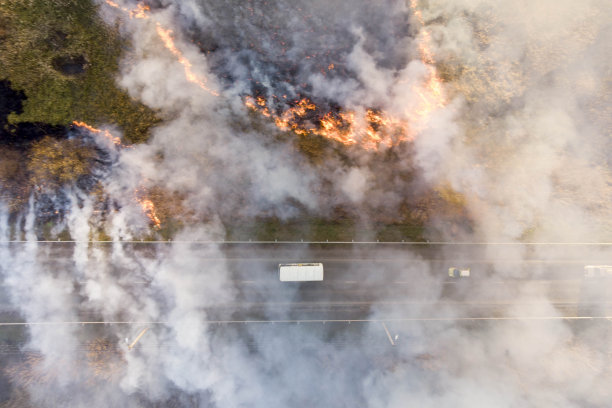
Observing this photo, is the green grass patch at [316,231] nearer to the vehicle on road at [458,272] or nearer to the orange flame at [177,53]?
the vehicle on road at [458,272]

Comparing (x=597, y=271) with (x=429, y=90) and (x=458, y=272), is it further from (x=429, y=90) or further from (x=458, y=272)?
(x=429, y=90)

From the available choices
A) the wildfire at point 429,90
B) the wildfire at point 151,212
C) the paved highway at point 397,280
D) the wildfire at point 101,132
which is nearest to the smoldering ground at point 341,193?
the paved highway at point 397,280

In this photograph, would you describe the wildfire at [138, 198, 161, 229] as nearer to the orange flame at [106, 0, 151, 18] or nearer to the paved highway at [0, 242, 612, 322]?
the paved highway at [0, 242, 612, 322]

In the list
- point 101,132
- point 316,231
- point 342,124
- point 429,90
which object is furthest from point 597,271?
point 101,132

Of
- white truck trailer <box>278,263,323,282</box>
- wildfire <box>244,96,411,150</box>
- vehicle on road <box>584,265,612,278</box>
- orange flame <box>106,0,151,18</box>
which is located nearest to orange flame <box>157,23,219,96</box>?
orange flame <box>106,0,151,18</box>

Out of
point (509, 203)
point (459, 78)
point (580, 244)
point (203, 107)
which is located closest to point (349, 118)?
point (459, 78)

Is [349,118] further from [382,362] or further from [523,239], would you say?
[382,362]
